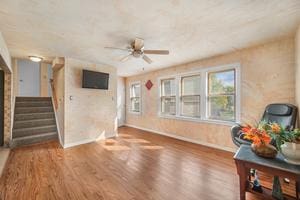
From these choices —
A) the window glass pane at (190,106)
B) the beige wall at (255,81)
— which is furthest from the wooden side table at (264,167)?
the window glass pane at (190,106)

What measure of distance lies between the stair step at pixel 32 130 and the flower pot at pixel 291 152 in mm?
Result: 5318

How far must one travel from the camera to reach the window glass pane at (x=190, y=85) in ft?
14.0

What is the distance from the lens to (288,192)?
1.92m

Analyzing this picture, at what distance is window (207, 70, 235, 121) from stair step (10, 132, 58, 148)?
179 inches

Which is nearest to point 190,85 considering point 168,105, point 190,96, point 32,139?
point 190,96

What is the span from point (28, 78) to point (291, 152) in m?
8.00

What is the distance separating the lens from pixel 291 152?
1.42m

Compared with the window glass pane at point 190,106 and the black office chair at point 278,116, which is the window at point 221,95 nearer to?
the window glass pane at point 190,106

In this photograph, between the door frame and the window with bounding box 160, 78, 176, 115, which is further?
the window with bounding box 160, 78, 176, 115

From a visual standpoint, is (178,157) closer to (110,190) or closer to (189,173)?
(189,173)

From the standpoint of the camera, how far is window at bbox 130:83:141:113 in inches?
248

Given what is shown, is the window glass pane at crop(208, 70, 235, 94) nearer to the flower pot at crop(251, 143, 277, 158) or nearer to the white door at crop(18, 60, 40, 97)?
the flower pot at crop(251, 143, 277, 158)

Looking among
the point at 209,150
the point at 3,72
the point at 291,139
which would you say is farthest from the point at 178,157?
the point at 3,72

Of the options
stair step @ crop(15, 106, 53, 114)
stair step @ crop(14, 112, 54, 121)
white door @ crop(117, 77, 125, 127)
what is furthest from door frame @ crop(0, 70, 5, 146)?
white door @ crop(117, 77, 125, 127)
